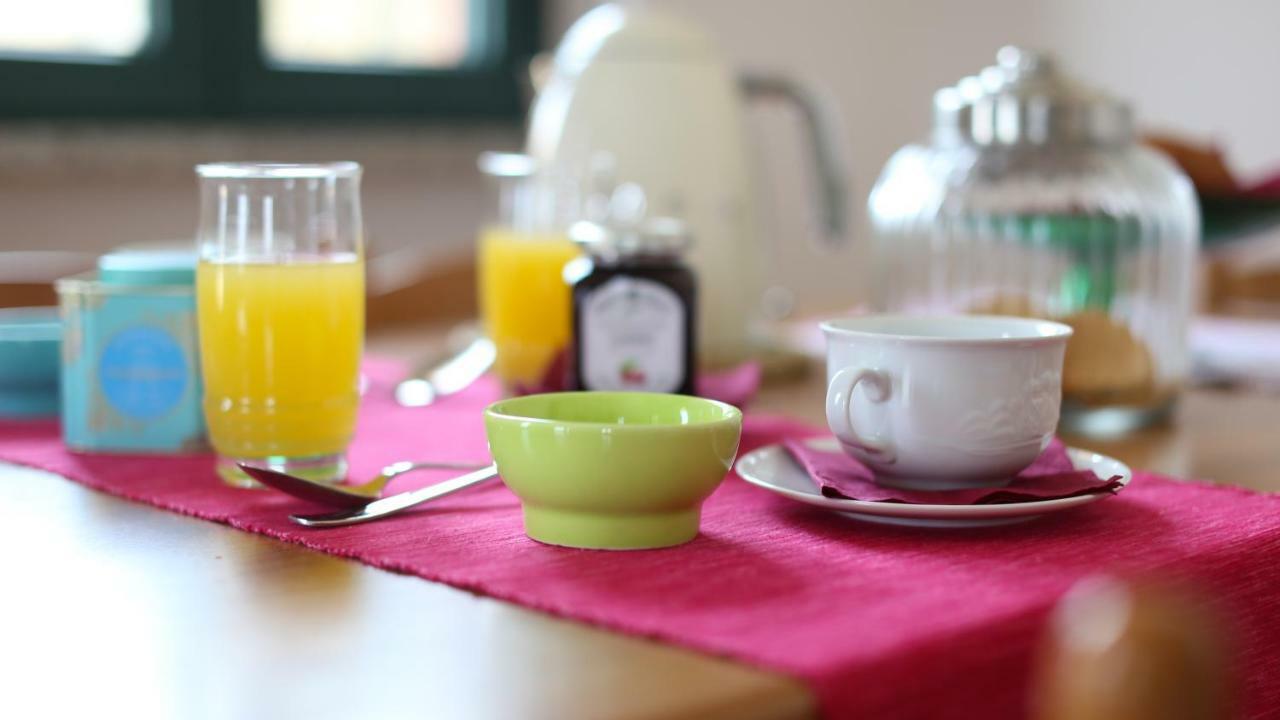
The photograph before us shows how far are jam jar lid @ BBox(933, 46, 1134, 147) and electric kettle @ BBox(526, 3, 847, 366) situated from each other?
0.92ft

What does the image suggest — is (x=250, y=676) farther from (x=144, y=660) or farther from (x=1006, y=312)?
(x=1006, y=312)

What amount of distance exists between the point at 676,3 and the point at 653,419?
268cm

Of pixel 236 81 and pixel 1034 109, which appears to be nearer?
pixel 1034 109

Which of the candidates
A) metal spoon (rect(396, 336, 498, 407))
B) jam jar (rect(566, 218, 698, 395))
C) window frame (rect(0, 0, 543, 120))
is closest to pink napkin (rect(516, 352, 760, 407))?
jam jar (rect(566, 218, 698, 395))

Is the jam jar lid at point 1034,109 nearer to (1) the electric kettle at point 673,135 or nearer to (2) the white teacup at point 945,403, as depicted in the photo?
(1) the electric kettle at point 673,135

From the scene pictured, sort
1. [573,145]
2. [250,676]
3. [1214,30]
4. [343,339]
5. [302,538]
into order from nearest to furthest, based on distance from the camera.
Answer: [250,676] < [302,538] < [343,339] < [573,145] < [1214,30]

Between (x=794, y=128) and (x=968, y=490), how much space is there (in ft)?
8.93

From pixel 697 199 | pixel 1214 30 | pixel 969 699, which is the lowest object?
pixel 969 699

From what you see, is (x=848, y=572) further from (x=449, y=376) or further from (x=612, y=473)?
(x=449, y=376)

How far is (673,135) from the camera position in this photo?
131 cm

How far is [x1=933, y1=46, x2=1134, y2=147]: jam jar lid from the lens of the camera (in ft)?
3.51

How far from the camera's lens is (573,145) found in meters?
1.31

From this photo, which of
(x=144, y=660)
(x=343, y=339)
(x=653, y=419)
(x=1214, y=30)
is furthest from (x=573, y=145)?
(x=1214, y=30)

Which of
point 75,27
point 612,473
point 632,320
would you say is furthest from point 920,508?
point 75,27
